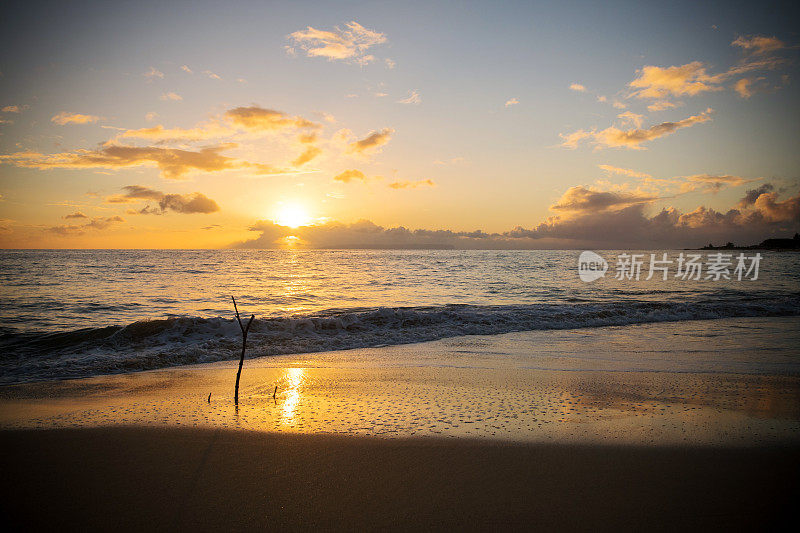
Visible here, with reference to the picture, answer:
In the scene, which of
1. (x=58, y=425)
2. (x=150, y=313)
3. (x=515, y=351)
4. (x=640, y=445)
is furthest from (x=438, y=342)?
(x=150, y=313)

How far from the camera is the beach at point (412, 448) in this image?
3.70m

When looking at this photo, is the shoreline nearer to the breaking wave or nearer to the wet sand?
the wet sand

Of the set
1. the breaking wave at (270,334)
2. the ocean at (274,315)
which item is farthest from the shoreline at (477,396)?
the ocean at (274,315)

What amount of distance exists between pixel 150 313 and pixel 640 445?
19416mm

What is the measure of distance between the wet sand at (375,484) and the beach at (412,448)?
A: 2 cm

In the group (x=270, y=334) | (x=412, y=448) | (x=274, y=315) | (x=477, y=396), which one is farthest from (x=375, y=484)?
(x=274, y=315)

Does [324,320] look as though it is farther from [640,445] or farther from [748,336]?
[748,336]

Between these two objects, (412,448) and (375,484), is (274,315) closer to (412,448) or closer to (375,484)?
(412,448)

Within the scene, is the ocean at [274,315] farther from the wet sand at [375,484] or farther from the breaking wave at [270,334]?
the wet sand at [375,484]

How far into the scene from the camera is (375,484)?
417cm

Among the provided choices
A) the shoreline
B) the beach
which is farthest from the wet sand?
the shoreline

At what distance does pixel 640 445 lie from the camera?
497 centimetres

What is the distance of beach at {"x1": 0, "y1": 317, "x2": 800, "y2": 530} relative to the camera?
146 inches

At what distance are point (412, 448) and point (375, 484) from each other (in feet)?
2.78
